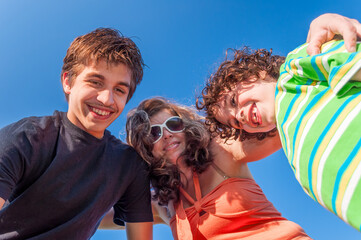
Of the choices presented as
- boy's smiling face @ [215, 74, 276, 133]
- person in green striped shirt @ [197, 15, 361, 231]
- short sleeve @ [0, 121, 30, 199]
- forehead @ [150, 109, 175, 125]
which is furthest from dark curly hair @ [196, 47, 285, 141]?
short sleeve @ [0, 121, 30, 199]

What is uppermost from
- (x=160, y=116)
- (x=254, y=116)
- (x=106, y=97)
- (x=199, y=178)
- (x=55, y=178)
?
(x=160, y=116)

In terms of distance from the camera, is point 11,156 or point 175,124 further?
point 175,124

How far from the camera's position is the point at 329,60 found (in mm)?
1511

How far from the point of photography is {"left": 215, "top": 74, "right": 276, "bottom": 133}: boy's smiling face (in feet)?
8.86

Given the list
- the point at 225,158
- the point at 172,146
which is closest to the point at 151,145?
the point at 172,146

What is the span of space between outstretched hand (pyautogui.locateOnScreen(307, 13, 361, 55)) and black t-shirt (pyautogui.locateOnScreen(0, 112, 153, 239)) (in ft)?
7.96

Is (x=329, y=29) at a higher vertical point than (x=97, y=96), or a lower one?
lower

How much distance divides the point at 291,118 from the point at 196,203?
6.59ft

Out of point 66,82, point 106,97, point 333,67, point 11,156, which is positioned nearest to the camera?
point 333,67

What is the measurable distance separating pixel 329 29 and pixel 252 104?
1.12 metres

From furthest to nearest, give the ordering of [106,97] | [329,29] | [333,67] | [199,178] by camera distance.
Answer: [199,178]
[106,97]
[329,29]
[333,67]

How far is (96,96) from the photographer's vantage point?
3.12 meters

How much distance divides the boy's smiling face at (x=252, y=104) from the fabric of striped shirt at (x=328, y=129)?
2.66ft

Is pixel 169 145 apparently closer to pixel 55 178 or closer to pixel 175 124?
pixel 175 124
